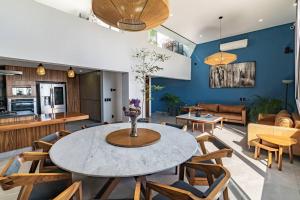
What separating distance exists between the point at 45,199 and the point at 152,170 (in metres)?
0.95

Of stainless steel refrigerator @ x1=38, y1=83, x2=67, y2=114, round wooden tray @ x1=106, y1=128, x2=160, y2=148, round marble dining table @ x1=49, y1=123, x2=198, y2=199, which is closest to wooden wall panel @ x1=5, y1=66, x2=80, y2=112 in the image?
stainless steel refrigerator @ x1=38, y1=83, x2=67, y2=114

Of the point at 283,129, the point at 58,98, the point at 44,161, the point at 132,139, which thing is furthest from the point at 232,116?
the point at 58,98

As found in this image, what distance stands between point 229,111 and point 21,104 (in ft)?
26.4

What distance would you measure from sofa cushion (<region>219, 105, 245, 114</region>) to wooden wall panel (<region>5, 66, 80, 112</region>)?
21.9ft

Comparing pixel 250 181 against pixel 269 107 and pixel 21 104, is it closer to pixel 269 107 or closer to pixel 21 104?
pixel 269 107

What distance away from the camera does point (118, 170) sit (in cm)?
119

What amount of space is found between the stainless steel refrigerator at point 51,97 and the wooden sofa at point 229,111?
6340 mm

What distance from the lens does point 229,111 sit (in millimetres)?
6316

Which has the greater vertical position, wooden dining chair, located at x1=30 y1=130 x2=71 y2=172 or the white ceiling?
the white ceiling

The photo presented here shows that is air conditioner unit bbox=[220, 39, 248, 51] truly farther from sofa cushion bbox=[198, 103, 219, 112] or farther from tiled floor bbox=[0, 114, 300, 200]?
tiled floor bbox=[0, 114, 300, 200]

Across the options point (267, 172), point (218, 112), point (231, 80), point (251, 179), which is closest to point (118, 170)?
point (251, 179)

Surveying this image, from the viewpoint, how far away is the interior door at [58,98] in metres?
6.01

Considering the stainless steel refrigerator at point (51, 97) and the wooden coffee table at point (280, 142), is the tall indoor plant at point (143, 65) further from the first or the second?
the stainless steel refrigerator at point (51, 97)

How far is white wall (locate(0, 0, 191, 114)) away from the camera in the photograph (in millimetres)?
2674
